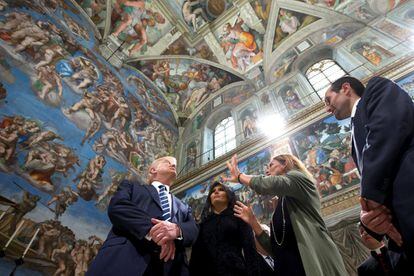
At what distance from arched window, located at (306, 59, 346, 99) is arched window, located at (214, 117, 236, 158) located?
3520 millimetres

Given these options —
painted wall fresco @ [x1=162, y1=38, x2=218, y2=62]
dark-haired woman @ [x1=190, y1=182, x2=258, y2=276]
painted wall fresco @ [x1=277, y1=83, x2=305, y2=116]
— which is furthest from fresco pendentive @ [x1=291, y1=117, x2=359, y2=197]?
painted wall fresco @ [x1=162, y1=38, x2=218, y2=62]

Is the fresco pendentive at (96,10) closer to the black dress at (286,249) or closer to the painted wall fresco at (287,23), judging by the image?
the painted wall fresco at (287,23)

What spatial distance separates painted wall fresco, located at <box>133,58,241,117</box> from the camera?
13016 millimetres

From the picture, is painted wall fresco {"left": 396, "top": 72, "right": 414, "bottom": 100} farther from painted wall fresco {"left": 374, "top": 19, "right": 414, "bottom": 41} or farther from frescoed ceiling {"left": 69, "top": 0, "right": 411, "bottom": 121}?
frescoed ceiling {"left": 69, "top": 0, "right": 411, "bottom": 121}

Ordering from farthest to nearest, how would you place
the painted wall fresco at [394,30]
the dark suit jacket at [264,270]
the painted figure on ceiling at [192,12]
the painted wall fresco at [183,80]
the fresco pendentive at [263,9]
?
the painted wall fresco at [183,80] < the painted figure on ceiling at [192,12] < the fresco pendentive at [263,9] < the painted wall fresco at [394,30] < the dark suit jacket at [264,270]

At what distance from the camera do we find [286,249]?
6.98ft

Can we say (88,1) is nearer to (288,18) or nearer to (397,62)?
(288,18)

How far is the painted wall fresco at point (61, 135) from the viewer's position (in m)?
6.20

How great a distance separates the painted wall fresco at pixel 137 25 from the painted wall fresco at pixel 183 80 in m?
1.03

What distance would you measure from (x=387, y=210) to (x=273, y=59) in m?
10.7

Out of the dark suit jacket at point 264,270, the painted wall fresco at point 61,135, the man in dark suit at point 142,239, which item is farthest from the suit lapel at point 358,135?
the painted wall fresco at point 61,135

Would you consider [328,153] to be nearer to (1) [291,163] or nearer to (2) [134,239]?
(1) [291,163]

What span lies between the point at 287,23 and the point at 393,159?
37.6 ft

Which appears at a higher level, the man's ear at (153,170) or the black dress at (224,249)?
the man's ear at (153,170)
